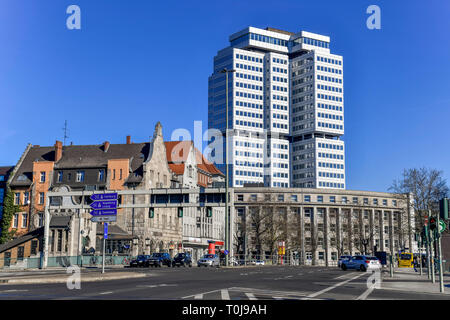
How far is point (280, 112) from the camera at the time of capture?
178 meters

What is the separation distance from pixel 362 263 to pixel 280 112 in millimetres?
131444

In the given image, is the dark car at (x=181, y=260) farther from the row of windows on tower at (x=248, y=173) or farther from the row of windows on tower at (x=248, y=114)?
the row of windows on tower at (x=248, y=114)

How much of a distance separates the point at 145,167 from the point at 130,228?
356 inches

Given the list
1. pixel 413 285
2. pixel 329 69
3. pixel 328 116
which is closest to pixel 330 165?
pixel 328 116

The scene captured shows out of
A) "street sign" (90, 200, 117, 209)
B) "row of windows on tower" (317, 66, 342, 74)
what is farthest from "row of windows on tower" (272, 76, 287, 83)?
"street sign" (90, 200, 117, 209)

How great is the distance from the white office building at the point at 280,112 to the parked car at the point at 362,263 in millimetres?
114226

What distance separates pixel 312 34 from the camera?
Answer: 186500 mm

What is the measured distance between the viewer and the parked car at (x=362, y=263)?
49.2 m

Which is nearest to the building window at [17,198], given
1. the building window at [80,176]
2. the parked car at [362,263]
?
the building window at [80,176]

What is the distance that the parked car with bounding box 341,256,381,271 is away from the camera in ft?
162

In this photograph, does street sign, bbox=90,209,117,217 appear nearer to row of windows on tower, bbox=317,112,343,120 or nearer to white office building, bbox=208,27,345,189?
white office building, bbox=208,27,345,189

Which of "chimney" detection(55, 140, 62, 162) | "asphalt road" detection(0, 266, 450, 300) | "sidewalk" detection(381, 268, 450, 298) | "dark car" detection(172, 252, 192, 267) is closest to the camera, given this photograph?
"asphalt road" detection(0, 266, 450, 300)

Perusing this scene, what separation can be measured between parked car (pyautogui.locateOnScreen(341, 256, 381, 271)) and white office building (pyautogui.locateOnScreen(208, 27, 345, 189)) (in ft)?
375
